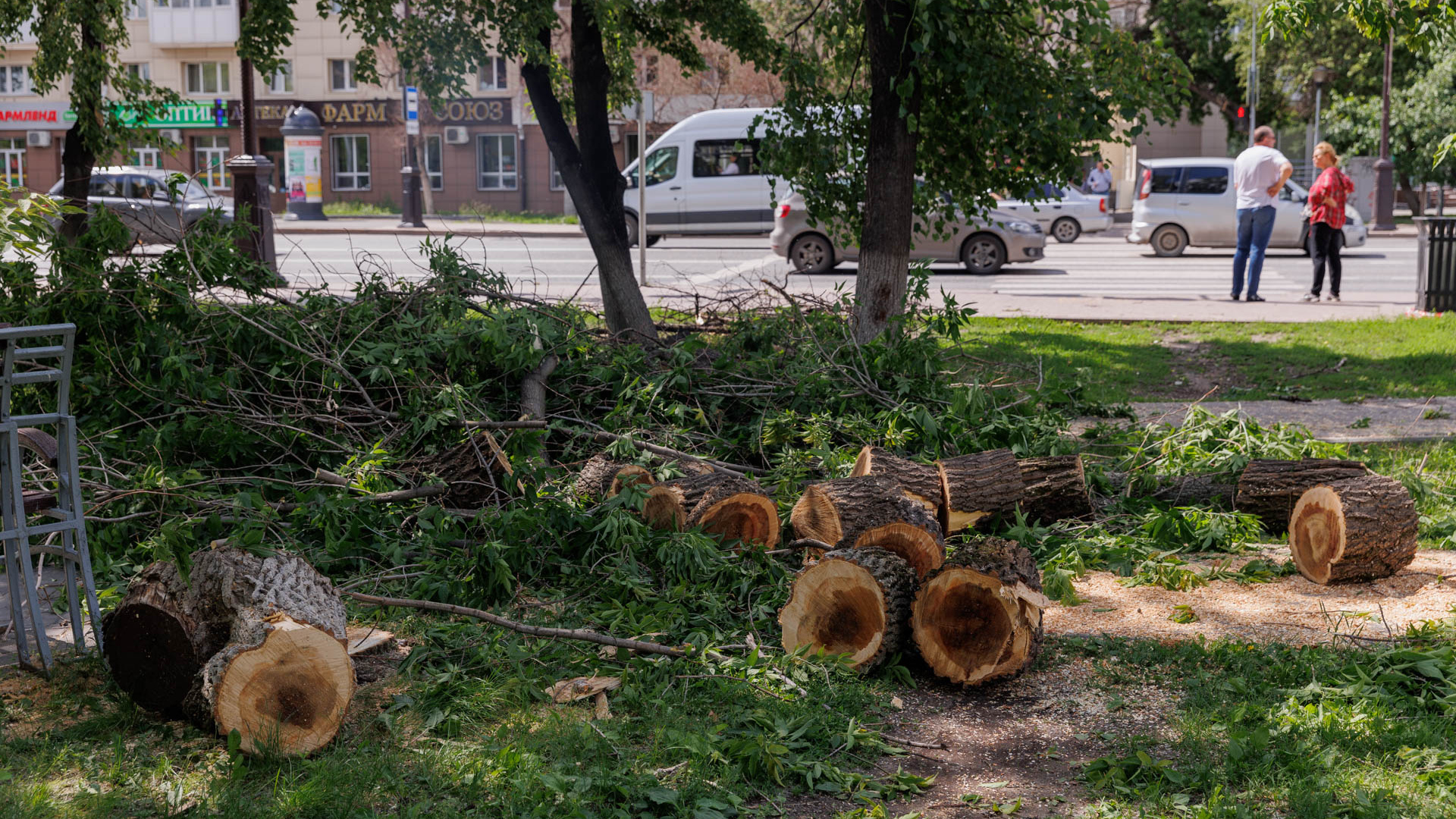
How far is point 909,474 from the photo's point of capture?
5.62 m

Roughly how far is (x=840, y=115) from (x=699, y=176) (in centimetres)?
1530

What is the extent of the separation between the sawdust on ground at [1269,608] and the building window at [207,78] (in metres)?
46.6

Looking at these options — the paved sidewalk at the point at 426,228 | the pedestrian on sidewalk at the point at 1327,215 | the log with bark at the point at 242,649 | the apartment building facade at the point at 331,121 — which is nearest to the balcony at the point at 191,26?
the apartment building facade at the point at 331,121

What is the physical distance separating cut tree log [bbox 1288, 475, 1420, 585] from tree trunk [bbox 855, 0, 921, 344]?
3.92 m

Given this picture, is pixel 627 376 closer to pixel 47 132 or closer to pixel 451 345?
pixel 451 345

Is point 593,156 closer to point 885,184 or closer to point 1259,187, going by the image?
point 885,184

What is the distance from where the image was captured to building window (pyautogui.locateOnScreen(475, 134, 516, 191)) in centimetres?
4156

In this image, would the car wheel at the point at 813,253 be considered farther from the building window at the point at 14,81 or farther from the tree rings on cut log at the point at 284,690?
the building window at the point at 14,81

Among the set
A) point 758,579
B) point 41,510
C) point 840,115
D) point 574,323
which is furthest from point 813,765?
point 840,115

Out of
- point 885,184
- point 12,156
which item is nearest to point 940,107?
point 885,184

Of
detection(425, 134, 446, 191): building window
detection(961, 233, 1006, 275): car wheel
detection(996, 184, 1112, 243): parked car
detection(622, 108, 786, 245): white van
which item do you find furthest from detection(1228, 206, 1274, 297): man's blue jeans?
detection(425, 134, 446, 191): building window

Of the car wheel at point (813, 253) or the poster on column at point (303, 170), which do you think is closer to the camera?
the car wheel at point (813, 253)

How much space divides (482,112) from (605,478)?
3808 cm

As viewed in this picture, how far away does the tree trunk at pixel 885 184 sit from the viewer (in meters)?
8.69
